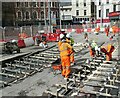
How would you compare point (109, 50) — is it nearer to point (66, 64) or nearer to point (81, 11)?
point (66, 64)

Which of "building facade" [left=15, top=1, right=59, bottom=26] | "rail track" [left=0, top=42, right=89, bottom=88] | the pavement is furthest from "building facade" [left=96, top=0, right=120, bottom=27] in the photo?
the pavement

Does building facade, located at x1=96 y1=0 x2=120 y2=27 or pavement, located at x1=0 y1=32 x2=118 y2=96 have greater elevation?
building facade, located at x1=96 y1=0 x2=120 y2=27

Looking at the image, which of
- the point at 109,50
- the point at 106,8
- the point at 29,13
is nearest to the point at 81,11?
the point at 106,8

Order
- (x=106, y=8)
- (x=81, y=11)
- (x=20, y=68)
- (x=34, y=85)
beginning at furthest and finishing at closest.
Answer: (x=81, y=11) → (x=106, y=8) → (x=20, y=68) → (x=34, y=85)

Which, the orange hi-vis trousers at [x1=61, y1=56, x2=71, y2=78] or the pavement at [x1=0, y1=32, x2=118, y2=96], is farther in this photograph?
the orange hi-vis trousers at [x1=61, y1=56, x2=71, y2=78]

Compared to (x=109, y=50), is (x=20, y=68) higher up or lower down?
lower down

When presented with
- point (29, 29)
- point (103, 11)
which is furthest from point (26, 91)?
point (103, 11)

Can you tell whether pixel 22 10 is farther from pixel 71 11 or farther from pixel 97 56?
pixel 97 56

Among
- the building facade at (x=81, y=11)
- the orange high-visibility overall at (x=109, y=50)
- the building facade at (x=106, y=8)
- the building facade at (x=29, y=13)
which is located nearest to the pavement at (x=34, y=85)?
the orange high-visibility overall at (x=109, y=50)

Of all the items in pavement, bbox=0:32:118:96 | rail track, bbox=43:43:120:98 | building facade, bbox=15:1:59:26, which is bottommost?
pavement, bbox=0:32:118:96

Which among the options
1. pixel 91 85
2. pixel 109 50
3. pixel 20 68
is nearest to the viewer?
pixel 91 85

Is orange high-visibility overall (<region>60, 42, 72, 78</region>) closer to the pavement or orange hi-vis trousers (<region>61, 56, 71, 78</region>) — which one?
orange hi-vis trousers (<region>61, 56, 71, 78</region>)

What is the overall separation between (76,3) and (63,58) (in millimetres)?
74423

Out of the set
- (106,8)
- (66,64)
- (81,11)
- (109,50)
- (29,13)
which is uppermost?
(81,11)
